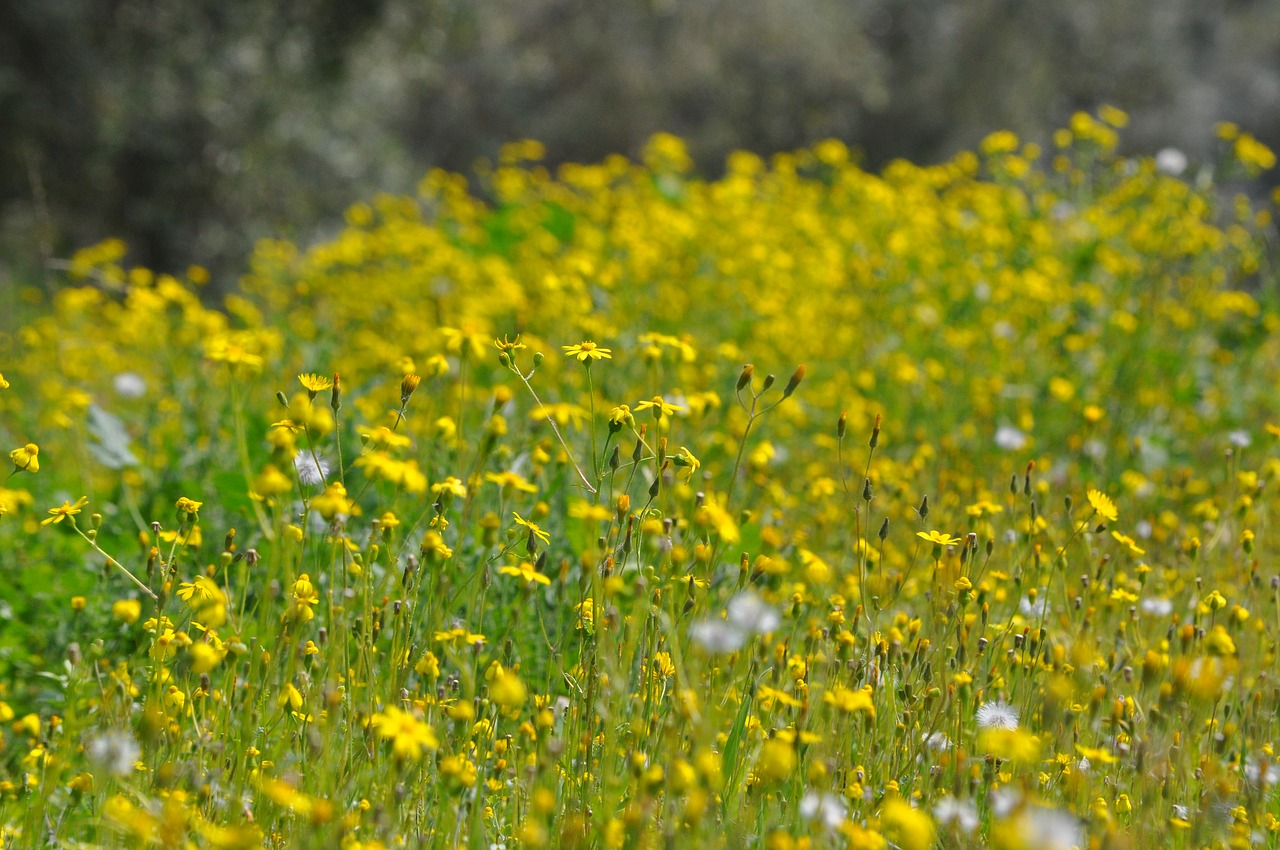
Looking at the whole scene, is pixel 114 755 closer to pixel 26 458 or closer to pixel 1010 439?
pixel 26 458

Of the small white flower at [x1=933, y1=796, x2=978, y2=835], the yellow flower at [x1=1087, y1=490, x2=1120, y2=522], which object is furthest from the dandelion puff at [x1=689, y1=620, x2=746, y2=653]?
the yellow flower at [x1=1087, y1=490, x2=1120, y2=522]

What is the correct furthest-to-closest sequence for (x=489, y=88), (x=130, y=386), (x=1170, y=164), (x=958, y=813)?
(x=489, y=88) → (x=1170, y=164) → (x=130, y=386) → (x=958, y=813)

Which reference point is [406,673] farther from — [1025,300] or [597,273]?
[1025,300]

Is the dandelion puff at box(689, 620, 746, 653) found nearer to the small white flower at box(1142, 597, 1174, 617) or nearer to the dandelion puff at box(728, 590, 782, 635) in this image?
the dandelion puff at box(728, 590, 782, 635)

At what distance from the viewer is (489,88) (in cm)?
1128

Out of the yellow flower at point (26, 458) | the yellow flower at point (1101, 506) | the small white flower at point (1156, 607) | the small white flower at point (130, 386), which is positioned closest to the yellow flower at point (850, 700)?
the yellow flower at point (1101, 506)

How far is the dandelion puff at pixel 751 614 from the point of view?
5.28 feet

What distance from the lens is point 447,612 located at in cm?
182

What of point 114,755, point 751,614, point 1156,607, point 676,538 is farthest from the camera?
point 1156,607

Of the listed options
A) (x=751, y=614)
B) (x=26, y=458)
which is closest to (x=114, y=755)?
(x=26, y=458)

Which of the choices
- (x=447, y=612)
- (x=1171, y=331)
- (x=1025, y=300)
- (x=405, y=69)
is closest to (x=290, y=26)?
(x=405, y=69)

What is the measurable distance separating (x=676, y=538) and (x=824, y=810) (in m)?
0.61

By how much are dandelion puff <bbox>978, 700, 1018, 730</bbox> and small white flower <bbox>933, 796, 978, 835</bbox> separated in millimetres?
241

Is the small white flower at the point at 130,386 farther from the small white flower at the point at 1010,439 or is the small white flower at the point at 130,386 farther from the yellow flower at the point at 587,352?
the small white flower at the point at 1010,439
